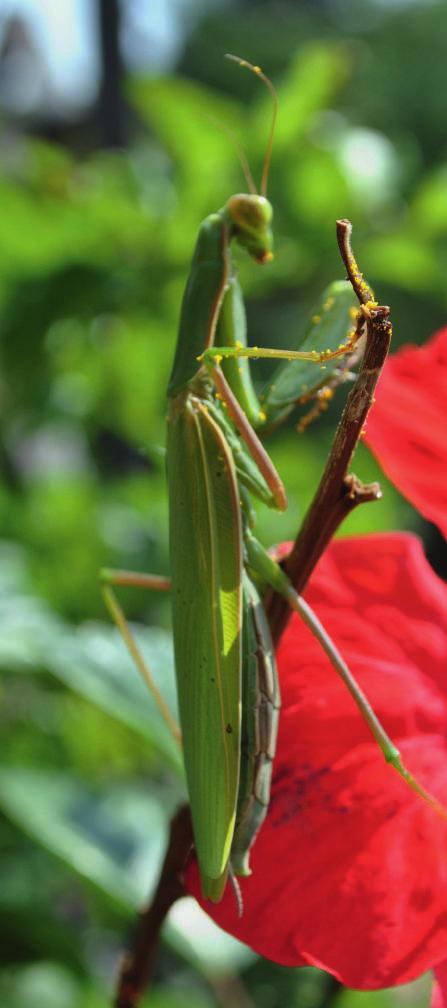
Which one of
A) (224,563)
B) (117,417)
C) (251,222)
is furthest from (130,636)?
(117,417)

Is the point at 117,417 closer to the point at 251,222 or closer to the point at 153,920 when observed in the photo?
the point at 251,222

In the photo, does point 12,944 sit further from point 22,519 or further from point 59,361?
point 59,361

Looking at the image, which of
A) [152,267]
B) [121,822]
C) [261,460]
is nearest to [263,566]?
[261,460]

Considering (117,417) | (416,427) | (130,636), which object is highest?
(416,427)

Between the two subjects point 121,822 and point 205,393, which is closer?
point 205,393

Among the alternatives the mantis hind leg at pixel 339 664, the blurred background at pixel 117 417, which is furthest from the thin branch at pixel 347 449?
the blurred background at pixel 117 417

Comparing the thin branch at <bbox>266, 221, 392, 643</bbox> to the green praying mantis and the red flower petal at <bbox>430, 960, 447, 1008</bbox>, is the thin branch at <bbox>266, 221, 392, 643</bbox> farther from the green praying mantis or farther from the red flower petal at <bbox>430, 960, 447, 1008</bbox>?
the red flower petal at <bbox>430, 960, 447, 1008</bbox>

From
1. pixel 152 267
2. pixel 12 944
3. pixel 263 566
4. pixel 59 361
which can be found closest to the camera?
pixel 263 566

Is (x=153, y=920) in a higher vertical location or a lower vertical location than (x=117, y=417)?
higher
